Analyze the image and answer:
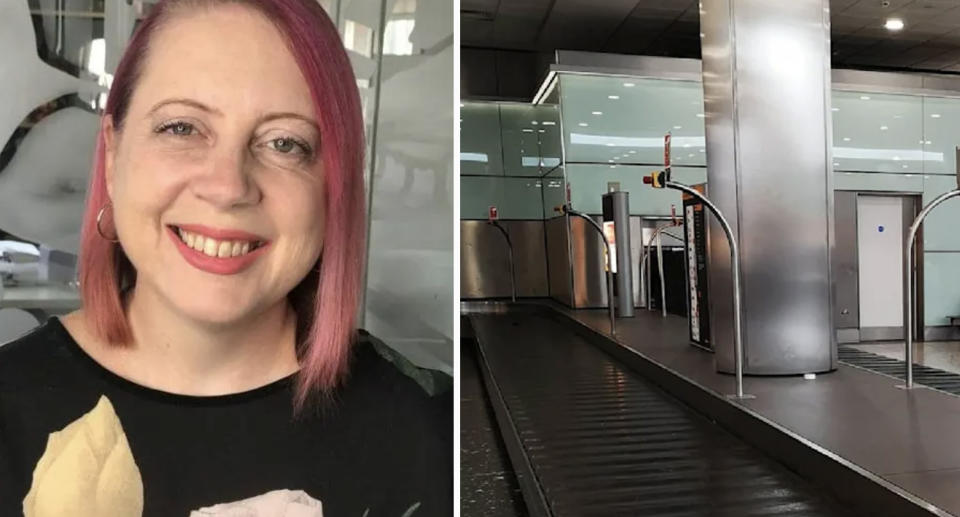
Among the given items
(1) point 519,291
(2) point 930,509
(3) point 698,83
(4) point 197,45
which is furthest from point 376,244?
(1) point 519,291

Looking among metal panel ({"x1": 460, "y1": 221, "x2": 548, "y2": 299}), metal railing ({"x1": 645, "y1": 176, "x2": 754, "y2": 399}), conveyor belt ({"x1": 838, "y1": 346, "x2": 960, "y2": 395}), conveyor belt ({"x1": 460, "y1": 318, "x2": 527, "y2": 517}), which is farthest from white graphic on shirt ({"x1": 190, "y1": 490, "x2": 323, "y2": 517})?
metal panel ({"x1": 460, "y1": 221, "x2": 548, "y2": 299})

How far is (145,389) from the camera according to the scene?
1193mm

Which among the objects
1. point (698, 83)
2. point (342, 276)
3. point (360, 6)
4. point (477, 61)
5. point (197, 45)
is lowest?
point (342, 276)

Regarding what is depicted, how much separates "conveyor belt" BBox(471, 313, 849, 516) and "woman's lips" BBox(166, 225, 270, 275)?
206 cm

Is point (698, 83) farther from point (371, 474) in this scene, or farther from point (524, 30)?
point (371, 474)

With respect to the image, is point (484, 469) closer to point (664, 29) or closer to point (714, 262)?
point (714, 262)

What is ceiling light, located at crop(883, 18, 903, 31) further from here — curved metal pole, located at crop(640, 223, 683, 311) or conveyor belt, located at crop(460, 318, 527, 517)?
conveyor belt, located at crop(460, 318, 527, 517)

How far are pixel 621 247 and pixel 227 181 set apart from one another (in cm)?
844

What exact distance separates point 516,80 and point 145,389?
46.0 ft

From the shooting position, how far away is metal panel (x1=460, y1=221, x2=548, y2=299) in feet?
46.5

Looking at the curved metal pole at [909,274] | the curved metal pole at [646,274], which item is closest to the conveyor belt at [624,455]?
the curved metal pole at [909,274]

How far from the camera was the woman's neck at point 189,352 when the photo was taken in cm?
120

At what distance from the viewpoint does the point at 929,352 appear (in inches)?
352

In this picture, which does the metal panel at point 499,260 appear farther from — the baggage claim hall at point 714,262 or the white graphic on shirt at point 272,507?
the white graphic on shirt at point 272,507
